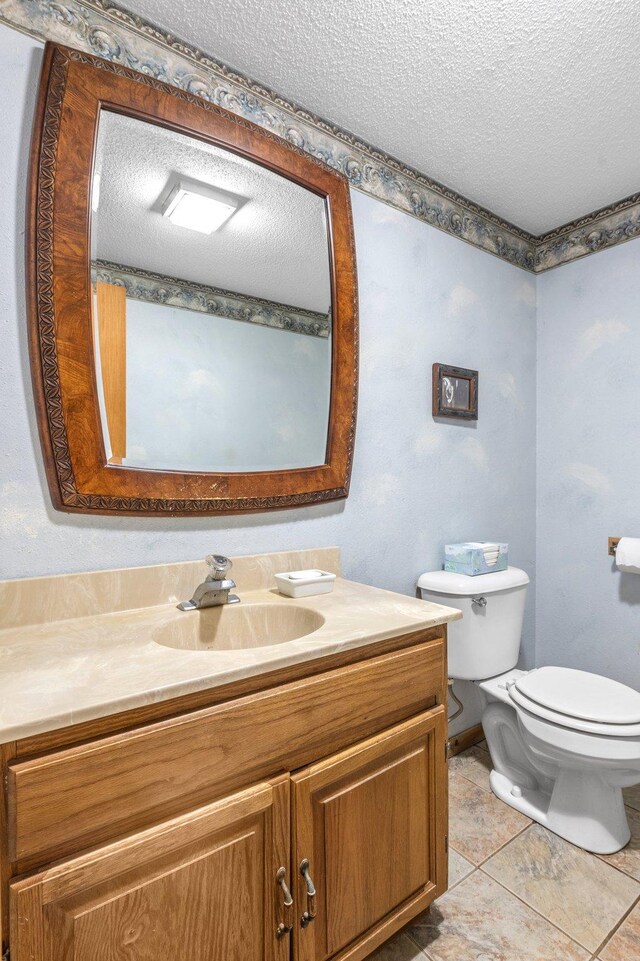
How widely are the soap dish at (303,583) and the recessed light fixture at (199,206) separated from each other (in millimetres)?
981

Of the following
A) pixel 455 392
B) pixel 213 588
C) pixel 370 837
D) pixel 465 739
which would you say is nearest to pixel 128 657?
pixel 213 588

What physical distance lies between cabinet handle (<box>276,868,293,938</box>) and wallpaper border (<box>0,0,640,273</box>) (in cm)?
182

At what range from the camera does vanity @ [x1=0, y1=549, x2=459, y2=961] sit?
684 millimetres

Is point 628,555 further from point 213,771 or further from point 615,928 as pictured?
point 213,771

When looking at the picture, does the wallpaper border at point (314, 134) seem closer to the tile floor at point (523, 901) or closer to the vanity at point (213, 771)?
the vanity at point (213, 771)

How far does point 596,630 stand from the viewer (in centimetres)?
216

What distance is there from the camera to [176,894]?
78cm

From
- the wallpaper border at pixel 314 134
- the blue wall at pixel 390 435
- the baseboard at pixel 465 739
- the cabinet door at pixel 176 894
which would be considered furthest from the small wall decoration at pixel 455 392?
the cabinet door at pixel 176 894

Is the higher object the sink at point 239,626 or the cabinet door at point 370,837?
the sink at point 239,626

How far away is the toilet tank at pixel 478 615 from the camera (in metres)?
1.77

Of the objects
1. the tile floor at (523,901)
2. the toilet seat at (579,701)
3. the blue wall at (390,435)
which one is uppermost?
the blue wall at (390,435)

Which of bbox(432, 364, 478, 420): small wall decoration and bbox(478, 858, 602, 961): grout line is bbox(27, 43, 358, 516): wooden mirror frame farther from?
bbox(478, 858, 602, 961): grout line

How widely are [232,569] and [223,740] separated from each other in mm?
606

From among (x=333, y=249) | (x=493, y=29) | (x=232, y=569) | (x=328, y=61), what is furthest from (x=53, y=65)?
(x=232, y=569)
